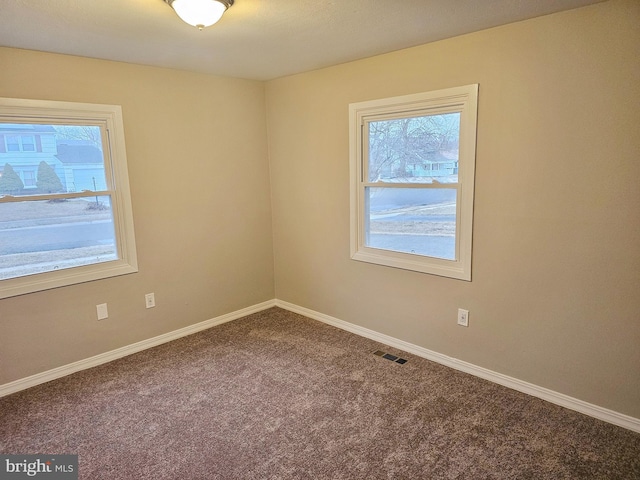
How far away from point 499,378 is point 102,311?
3065 millimetres

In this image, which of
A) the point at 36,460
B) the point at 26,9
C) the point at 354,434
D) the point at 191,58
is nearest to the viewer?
the point at 26,9

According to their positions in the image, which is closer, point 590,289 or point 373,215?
point 590,289

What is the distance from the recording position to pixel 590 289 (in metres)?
2.33

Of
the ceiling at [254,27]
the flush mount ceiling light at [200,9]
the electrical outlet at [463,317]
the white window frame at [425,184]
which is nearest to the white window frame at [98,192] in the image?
the ceiling at [254,27]

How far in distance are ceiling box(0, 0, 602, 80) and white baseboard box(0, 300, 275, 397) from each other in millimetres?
2283

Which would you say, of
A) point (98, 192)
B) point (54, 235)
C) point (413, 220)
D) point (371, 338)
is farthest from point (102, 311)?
point (413, 220)

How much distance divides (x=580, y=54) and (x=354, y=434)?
2488mm

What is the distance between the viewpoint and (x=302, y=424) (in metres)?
2.38

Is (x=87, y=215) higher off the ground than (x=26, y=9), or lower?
lower

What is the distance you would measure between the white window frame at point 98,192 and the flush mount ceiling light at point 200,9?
1.46m

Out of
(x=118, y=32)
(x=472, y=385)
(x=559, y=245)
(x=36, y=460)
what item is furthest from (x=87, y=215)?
(x=559, y=245)

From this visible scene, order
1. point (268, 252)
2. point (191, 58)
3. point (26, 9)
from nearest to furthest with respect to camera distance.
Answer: point (26, 9), point (191, 58), point (268, 252)

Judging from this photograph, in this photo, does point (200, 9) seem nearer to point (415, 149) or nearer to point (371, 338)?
point (415, 149)

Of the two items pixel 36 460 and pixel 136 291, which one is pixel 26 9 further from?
pixel 36 460
